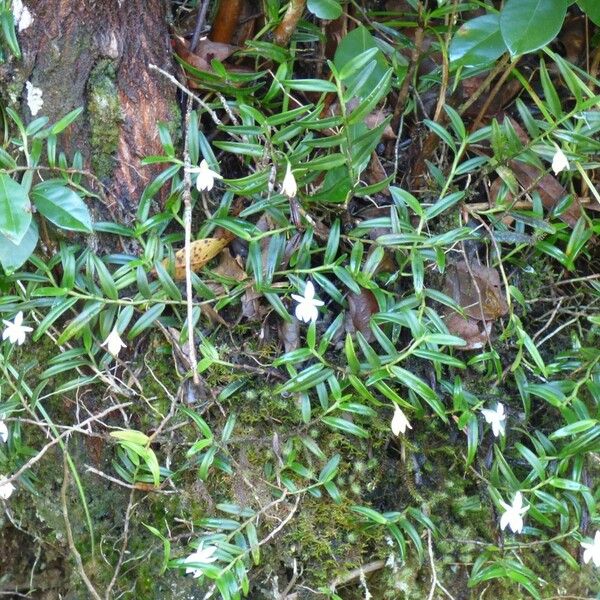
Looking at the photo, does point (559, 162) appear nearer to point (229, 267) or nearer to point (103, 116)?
point (229, 267)

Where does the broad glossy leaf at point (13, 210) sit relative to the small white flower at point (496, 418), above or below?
above

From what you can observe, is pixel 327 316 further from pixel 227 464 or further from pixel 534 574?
pixel 534 574

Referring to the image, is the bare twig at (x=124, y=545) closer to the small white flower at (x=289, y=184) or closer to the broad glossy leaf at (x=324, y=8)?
the small white flower at (x=289, y=184)

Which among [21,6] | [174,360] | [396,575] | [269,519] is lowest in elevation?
[396,575]

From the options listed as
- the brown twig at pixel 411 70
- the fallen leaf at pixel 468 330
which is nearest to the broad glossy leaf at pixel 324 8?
the brown twig at pixel 411 70

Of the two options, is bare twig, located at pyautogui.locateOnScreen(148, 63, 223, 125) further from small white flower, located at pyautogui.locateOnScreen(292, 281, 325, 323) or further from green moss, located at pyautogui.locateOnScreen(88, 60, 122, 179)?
small white flower, located at pyautogui.locateOnScreen(292, 281, 325, 323)

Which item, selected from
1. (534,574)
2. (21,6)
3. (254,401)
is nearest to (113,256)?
(254,401)

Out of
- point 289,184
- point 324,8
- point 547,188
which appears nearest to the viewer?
point 289,184

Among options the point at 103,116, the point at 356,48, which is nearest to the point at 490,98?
the point at 356,48
